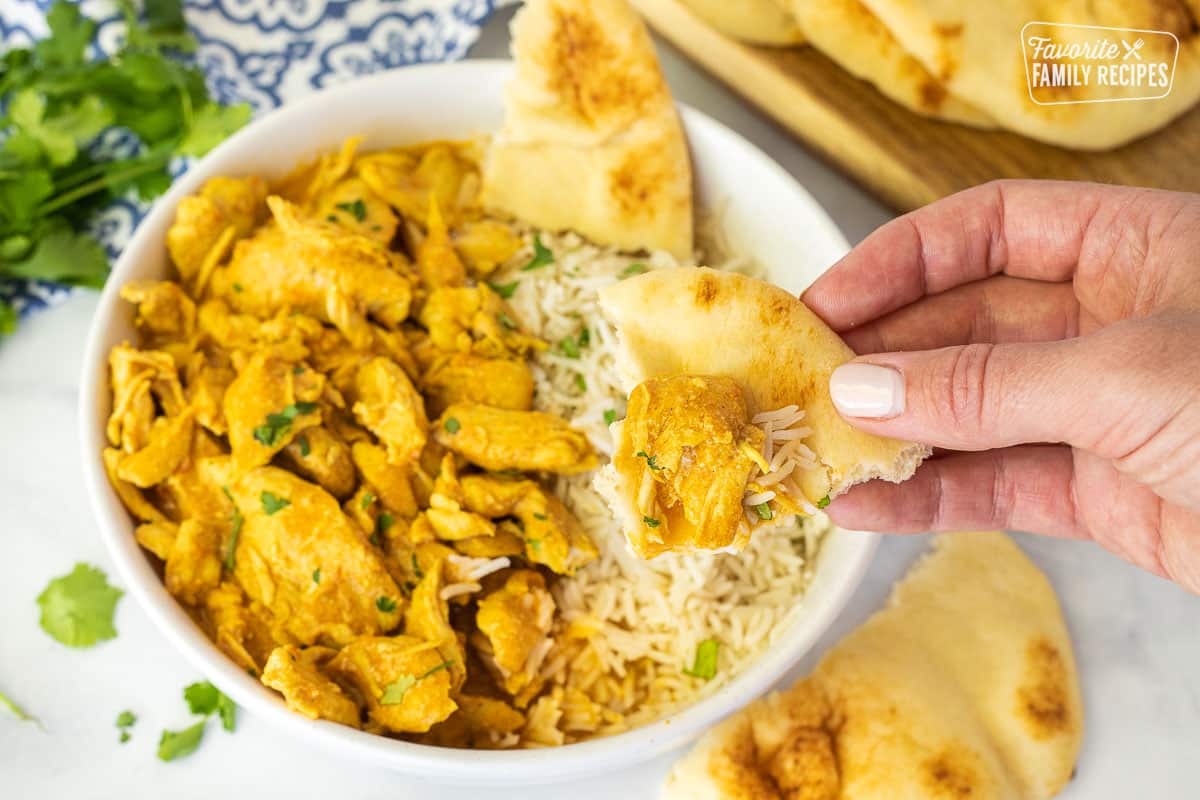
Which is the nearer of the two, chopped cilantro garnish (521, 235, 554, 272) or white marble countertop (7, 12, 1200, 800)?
white marble countertop (7, 12, 1200, 800)

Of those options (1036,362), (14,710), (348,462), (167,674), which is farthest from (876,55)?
(14,710)

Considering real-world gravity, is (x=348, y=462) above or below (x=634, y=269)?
below

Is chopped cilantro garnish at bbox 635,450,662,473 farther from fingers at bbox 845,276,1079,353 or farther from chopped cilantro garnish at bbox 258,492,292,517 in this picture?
chopped cilantro garnish at bbox 258,492,292,517

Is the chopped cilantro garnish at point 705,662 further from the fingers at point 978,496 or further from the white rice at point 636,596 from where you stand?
the fingers at point 978,496

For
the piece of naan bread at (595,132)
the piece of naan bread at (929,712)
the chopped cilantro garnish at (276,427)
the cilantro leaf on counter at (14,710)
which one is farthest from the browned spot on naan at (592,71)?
the cilantro leaf on counter at (14,710)

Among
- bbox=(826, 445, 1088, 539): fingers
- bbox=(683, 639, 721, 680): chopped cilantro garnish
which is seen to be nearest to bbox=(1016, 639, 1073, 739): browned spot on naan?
bbox=(826, 445, 1088, 539): fingers

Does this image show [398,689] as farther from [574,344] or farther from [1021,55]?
[1021,55]
